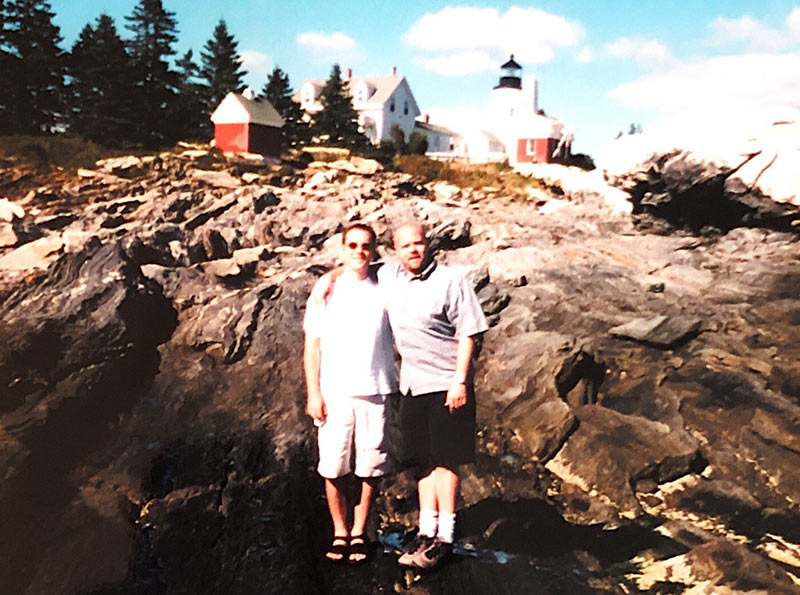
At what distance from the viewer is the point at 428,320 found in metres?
2.90

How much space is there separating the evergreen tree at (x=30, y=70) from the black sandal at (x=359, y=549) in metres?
3.08

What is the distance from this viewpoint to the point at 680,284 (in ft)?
15.1

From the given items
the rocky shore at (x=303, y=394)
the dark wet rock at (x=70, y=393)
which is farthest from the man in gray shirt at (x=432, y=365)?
the dark wet rock at (x=70, y=393)

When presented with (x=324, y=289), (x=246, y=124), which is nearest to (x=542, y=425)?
(x=324, y=289)

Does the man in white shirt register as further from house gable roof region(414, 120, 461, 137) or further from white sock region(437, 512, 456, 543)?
house gable roof region(414, 120, 461, 137)

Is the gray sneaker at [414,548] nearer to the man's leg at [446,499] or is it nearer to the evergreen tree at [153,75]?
the man's leg at [446,499]

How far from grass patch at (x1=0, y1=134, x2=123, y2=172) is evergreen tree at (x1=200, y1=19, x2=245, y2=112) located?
0.75m

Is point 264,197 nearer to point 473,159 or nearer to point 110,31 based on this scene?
point 110,31

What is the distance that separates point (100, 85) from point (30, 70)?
16.5 inches

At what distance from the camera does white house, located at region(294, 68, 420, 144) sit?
4047 mm

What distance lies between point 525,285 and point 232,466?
2.34 meters

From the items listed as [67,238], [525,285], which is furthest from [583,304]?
[67,238]

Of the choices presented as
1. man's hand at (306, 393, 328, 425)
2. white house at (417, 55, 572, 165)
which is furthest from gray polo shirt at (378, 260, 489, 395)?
white house at (417, 55, 572, 165)

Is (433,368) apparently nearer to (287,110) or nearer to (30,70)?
(287,110)
